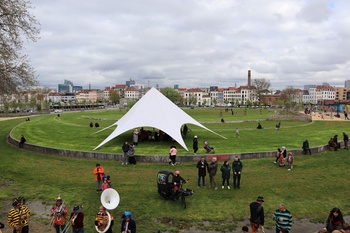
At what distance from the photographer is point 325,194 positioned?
40.3 ft

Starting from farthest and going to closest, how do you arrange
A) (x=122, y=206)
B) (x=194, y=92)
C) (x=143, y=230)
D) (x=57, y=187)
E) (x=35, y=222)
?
(x=194, y=92) → (x=57, y=187) → (x=122, y=206) → (x=35, y=222) → (x=143, y=230)

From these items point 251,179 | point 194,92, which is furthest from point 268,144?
point 194,92

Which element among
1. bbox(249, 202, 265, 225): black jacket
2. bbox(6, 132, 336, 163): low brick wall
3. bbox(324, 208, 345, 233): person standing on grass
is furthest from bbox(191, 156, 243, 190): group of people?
bbox(324, 208, 345, 233): person standing on grass

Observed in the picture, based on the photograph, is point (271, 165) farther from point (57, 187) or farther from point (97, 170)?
point (57, 187)

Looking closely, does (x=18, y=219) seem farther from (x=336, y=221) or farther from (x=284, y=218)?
(x=336, y=221)

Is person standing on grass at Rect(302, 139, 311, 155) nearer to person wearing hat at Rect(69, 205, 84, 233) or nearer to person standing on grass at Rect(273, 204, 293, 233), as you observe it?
person standing on grass at Rect(273, 204, 293, 233)

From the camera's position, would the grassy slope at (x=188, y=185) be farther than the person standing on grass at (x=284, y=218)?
Yes

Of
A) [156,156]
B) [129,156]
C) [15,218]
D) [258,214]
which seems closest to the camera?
[15,218]

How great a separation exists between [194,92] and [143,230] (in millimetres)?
192163

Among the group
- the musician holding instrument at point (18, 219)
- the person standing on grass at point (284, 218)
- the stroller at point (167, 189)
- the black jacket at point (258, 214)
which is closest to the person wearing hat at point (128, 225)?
the musician holding instrument at point (18, 219)

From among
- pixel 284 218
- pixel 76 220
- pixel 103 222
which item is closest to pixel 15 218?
pixel 76 220

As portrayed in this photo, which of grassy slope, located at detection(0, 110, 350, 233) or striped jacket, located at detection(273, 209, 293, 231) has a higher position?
striped jacket, located at detection(273, 209, 293, 231)

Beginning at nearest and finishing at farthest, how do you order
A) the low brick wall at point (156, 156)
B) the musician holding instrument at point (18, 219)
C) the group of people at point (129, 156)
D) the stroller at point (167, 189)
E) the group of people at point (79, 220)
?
the group of people at point (79, 220) → the musician holding instrument at point (18, 219) → the stroller at point (167, 189) → the group of people at point (129, 156) → the low brick wall at point (156, 156)

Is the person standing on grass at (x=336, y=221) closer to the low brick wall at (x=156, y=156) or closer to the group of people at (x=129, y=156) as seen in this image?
the low brick wall at (x=156, y=156)
